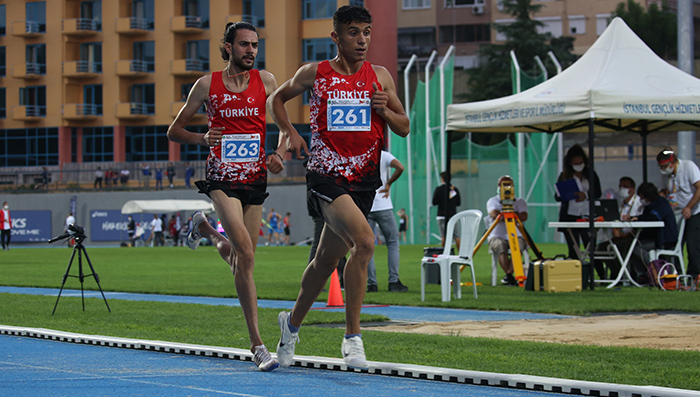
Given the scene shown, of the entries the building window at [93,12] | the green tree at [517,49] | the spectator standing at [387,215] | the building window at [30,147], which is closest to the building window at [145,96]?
the building window at [93,12]

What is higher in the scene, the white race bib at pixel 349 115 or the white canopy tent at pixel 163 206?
the white race bib at pixel 349 115

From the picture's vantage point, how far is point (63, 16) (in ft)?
230

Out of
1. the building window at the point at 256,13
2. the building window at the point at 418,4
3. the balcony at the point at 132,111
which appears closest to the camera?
the building window at the point at 256,13

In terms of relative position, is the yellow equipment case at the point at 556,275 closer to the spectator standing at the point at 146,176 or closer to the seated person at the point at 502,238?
the seated person at the point at 502,238

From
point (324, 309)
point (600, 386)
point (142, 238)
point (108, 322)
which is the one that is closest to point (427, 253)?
point (324, 309)

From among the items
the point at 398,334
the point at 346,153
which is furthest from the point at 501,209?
the point at 346,153

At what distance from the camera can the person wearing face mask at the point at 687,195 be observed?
46.0 feet

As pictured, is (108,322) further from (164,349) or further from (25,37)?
(25,37)

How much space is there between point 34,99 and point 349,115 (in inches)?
2754

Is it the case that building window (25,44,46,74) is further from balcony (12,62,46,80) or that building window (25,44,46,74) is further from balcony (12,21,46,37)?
balcony (12,21,46,37)

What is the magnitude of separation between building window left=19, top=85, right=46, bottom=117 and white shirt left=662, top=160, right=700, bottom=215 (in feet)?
207

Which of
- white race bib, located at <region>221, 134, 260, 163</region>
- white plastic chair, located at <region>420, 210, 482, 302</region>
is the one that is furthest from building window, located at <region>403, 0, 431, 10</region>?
white race bib, located at <region>221, 134, 260, 163</region>

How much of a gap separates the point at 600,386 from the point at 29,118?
230 ft

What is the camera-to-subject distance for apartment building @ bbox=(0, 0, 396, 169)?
68.4 meters
